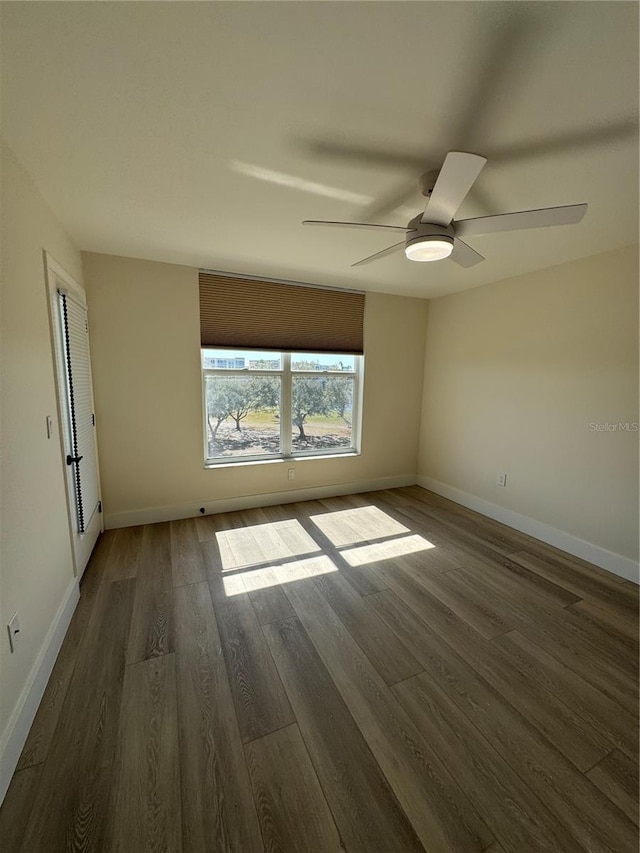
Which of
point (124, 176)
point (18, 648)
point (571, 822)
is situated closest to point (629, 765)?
point (571, 822)

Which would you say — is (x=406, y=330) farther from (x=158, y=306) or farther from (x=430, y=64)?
(x=430, y=64)

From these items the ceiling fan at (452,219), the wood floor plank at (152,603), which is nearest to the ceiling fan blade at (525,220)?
the ceiling fan at (452,219)

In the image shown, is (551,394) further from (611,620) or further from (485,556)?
(611,620)

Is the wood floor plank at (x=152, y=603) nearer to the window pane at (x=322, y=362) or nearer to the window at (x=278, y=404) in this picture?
the window at (x=278, y=404)

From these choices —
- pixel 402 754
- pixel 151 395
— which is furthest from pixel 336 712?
pixel 151 395

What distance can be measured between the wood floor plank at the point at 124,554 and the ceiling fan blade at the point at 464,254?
9.79 ft

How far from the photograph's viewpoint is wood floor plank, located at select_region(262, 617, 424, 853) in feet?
3.69

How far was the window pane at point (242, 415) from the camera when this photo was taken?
3.49m

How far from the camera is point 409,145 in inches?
56.3

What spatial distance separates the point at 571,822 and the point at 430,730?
486 mm

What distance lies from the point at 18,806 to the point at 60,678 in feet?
1.78

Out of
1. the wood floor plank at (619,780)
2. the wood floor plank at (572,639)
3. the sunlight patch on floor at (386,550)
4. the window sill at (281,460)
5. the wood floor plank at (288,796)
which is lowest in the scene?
the wood floor plank at (619,780)

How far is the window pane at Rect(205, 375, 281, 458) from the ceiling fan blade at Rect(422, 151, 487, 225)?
239 cm

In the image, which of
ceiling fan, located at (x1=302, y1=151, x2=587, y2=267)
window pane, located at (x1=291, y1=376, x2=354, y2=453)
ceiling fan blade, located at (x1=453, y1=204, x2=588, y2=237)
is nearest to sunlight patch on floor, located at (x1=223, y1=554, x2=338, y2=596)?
window pane, located at (x1=291, y1=376, x2=354, y2=453)
